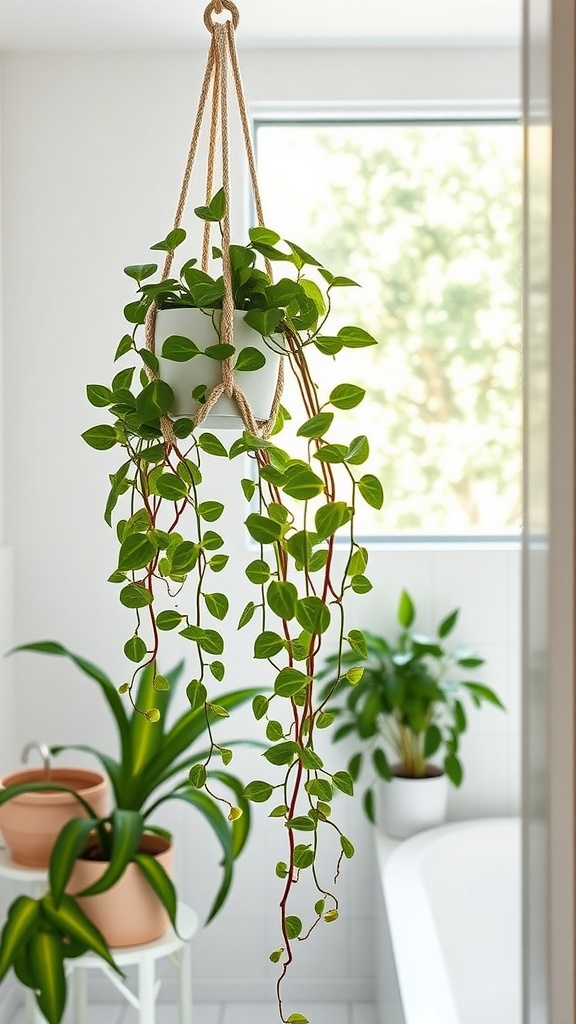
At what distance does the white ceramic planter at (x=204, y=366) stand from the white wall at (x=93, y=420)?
1.75 m

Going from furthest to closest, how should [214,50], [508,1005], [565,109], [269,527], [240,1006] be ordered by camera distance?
1. [240,1006]
2. [508,1005]
3. [214,50]
4. [269,527]
5. [565,109]

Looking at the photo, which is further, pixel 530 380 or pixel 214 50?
pixel 214 50

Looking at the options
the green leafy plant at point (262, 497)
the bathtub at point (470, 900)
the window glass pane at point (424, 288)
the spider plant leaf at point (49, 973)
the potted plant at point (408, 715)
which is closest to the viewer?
the green leafy plant at point (262, 497)

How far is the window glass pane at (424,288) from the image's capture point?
112 inches

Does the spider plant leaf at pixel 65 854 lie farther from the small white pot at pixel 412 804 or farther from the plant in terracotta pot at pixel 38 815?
the small white pot at pixel 412 804

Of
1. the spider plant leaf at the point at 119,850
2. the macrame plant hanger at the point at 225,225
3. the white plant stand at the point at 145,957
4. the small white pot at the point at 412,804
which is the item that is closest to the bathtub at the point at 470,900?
the small white pot at the point at 412,804

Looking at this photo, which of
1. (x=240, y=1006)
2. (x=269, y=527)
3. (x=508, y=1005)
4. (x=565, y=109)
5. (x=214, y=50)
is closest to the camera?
(x=565, y=109)

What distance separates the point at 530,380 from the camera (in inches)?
21.3

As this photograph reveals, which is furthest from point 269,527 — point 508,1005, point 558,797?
point 508,1005

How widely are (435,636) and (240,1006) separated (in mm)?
1106

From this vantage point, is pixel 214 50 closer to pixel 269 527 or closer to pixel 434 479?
pixel 269 527

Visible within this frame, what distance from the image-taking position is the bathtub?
230 centimetres

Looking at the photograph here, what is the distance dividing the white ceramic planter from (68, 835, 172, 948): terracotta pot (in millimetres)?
1297

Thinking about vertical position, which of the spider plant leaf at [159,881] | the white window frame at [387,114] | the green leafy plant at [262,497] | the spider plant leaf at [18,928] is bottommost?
the spider plant leaf at [18,928]
